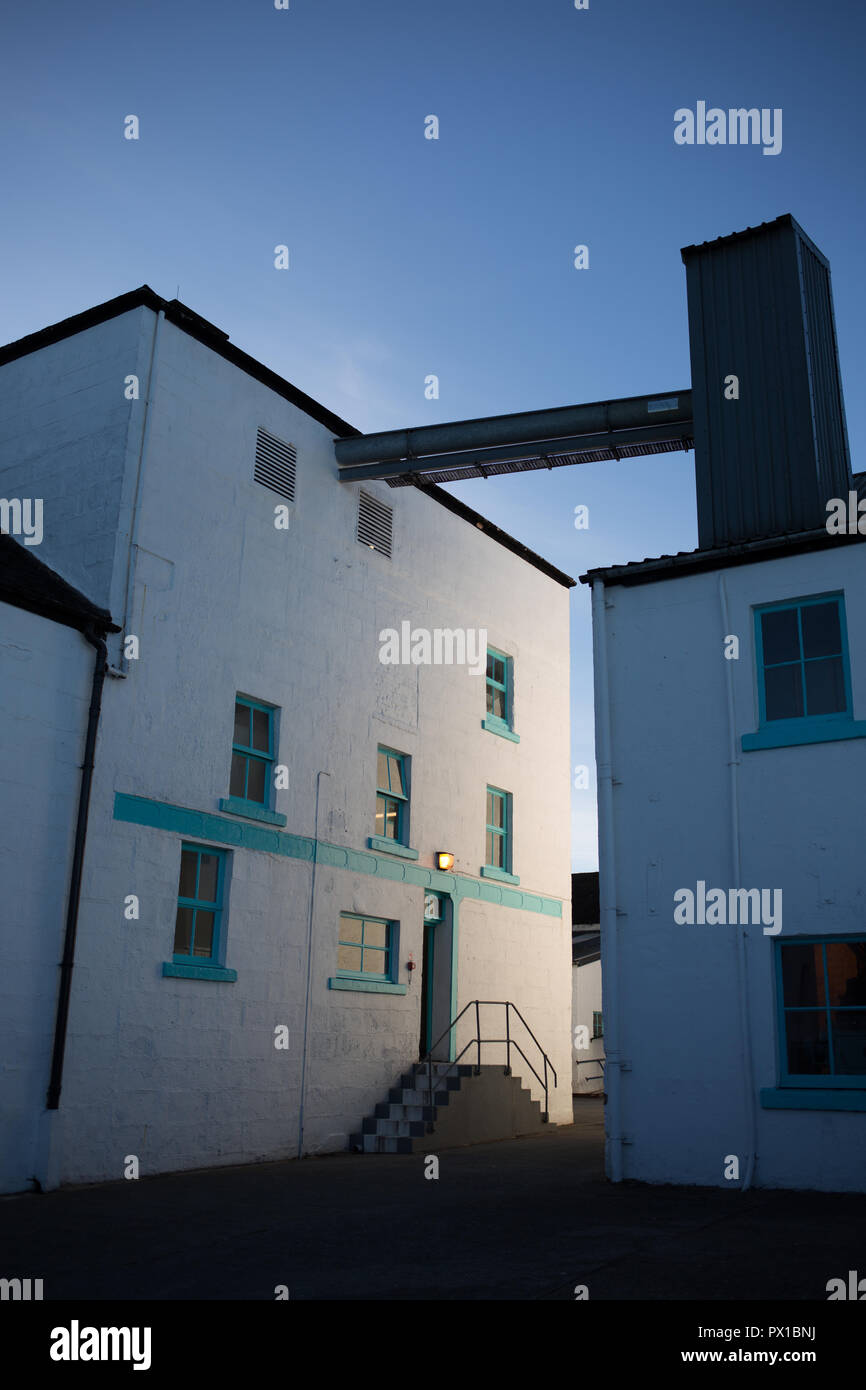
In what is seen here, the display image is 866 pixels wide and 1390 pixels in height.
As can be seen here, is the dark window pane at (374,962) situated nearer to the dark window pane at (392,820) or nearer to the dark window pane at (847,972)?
the dark window pane at (392,820)

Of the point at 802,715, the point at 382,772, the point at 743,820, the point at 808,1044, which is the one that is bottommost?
the point at 808,1044

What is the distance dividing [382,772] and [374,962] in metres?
3.02

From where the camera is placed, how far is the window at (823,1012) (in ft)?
36.0

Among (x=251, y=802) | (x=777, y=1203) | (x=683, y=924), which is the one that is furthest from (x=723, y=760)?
(x=251, y=802)

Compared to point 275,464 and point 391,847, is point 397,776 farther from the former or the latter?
point 275,464

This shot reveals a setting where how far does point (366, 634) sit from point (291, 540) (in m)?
2.18

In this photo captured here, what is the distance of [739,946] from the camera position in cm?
1167

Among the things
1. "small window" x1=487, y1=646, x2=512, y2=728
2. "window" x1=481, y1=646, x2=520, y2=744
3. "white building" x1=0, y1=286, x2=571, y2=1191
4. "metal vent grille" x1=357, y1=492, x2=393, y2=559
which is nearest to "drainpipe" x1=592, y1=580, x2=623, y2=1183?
"white building" x1=0, y1=286, x2=571, y2=1191

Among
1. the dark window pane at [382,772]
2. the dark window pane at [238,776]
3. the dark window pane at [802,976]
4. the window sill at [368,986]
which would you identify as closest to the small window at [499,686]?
the dark window pane at [382,772]

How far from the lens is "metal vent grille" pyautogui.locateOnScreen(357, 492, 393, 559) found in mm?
19031

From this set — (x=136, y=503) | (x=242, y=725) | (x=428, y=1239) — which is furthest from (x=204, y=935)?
(x=428, y=1239)

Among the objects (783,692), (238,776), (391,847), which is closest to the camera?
(783,692)

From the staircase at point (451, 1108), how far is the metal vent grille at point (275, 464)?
29.5 feet
